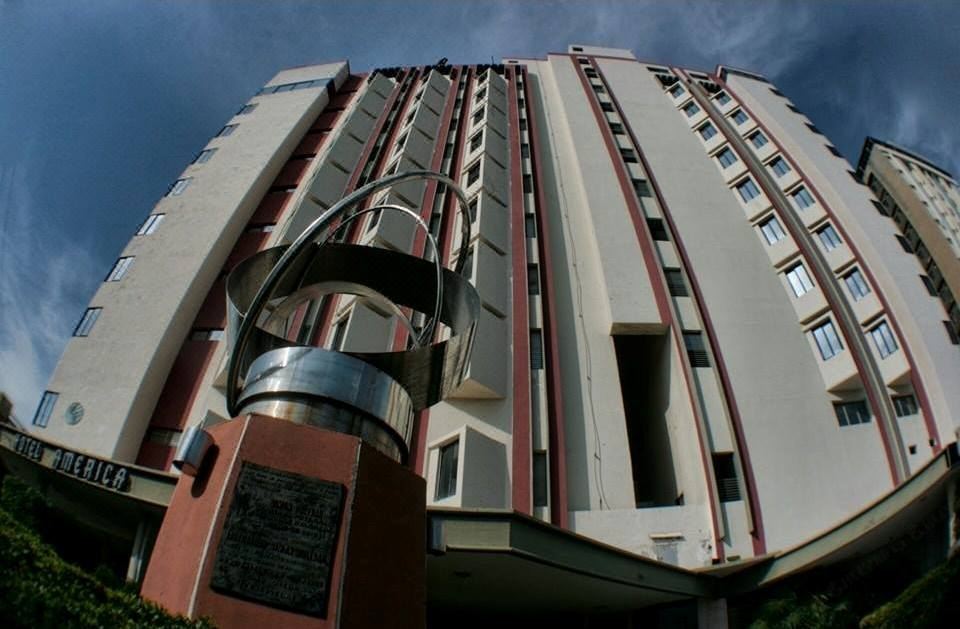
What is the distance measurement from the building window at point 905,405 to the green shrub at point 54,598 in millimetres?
19934

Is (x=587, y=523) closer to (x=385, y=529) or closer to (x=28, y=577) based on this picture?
(x=385, y=529)

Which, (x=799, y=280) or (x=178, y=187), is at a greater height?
(x=178, y=187)

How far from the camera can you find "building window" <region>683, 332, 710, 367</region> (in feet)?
61.1

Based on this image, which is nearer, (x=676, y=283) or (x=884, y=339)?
(x=884, y=339)

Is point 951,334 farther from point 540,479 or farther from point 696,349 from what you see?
point 540,479

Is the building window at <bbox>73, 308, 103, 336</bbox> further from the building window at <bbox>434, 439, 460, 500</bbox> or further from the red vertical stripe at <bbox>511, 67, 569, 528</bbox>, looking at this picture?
the red vertical stripe at <bbox>511, 67, 569, 528</bbox>

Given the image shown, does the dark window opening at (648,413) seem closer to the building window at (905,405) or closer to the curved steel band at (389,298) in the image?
the building window at (905,405)

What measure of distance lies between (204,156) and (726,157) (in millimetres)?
25240

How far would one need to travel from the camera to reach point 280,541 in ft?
17.1

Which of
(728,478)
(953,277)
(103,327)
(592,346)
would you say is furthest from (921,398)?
(103,327)

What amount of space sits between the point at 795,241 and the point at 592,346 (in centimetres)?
961

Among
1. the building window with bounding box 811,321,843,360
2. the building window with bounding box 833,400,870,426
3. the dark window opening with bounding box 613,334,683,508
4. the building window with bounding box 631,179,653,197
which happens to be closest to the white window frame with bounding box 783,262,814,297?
the building window with bounding box 811,321,843,360

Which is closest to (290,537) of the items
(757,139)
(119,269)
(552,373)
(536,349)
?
(552,373)

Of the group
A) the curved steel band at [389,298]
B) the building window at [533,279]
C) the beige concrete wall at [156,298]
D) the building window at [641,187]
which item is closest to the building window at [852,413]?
the building window at [533,279]
